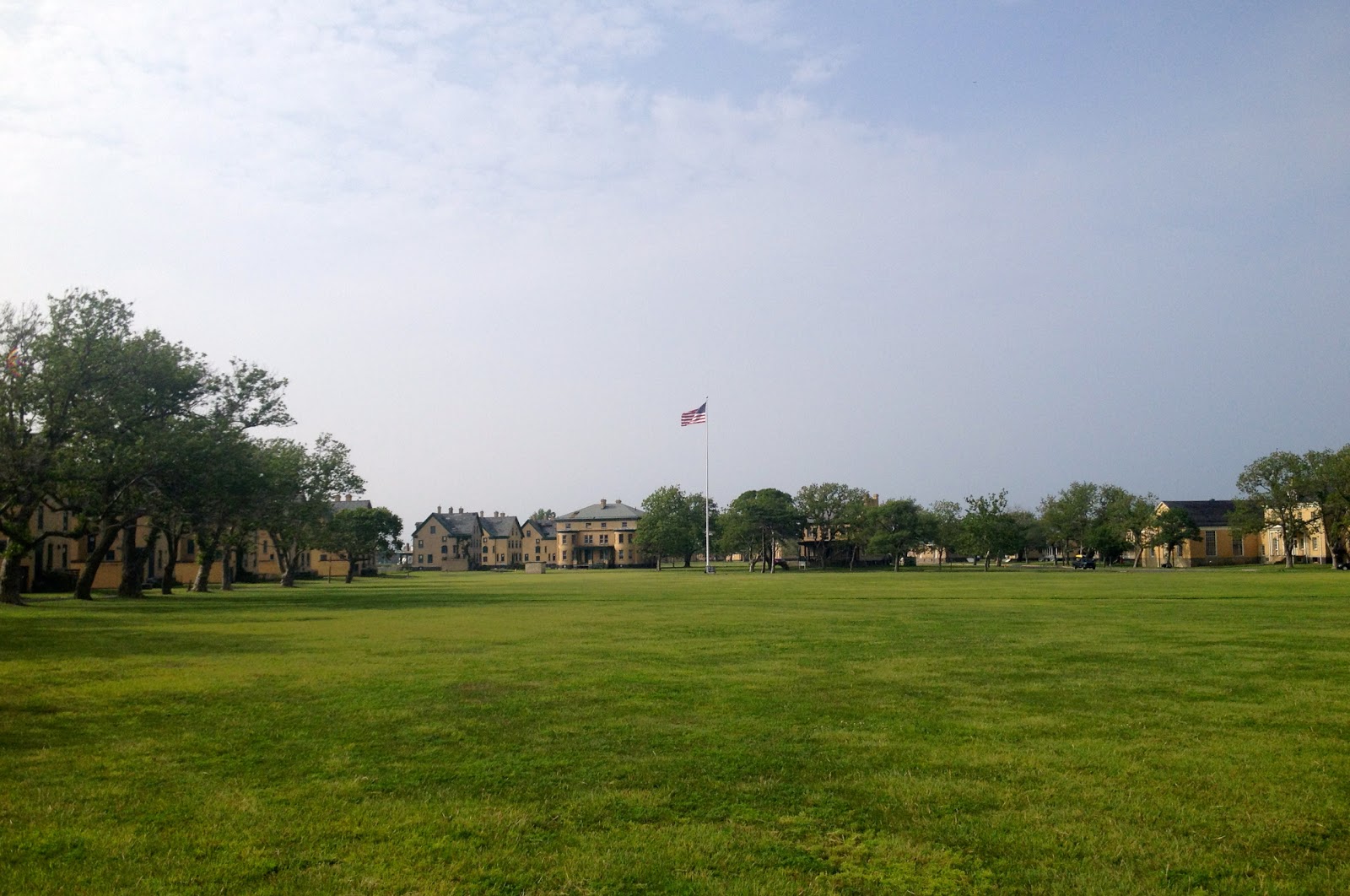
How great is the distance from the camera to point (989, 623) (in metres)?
27.6

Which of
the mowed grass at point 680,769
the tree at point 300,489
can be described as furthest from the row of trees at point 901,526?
the mowed grass at point 680,769

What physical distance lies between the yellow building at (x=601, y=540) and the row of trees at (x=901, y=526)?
30129mm

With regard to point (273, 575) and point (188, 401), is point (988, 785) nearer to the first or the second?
point (188, 401)

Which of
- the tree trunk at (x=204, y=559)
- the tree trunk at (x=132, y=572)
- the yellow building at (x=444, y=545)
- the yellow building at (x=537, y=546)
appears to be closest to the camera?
the tree trunk at (x=132, y=572)

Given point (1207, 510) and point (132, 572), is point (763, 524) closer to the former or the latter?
point (1207, 510)

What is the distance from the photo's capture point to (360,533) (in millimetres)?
100188

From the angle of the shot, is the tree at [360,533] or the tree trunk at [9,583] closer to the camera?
the tree trunk at [9,583]

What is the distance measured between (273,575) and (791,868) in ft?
326

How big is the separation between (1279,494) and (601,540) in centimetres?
11390

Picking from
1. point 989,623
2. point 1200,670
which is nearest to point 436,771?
point 1200,670

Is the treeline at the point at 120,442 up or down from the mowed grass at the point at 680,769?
up

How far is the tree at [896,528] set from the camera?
12025 cm

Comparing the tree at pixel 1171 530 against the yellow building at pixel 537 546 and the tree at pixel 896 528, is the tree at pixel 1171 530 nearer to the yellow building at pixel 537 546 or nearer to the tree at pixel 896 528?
the tree at pixel 896 528

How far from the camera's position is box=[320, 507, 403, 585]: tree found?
8000 cm
